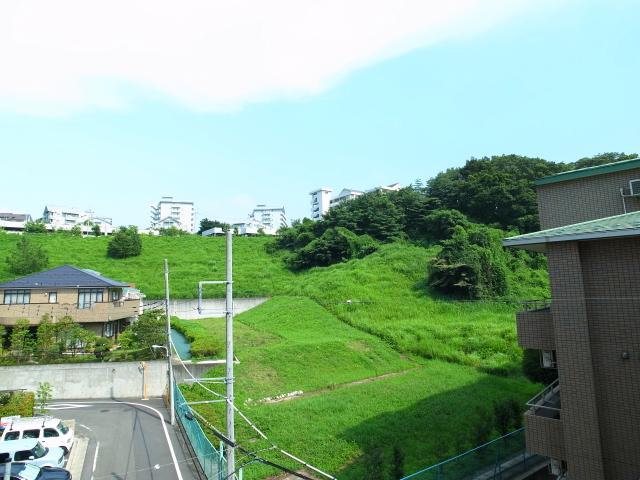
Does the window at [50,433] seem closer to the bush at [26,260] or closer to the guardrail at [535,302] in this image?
the guardrail at [535,302]

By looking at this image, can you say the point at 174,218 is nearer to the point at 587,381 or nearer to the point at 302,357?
the point at 302,357

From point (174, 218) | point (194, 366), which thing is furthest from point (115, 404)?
point (174, 218)

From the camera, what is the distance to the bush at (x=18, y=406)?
1595cm

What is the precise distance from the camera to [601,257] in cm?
828

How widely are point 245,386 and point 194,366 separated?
362 centimetres

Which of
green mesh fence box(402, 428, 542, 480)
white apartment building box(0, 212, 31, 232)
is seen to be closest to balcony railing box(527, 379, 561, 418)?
green mesh fence box(402, 428, 542, 480)

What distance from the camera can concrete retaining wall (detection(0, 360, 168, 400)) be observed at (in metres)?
20.9

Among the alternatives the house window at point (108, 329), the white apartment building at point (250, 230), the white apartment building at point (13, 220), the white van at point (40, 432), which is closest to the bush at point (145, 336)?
the house window at point (108, 329)

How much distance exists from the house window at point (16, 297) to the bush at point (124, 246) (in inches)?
1102

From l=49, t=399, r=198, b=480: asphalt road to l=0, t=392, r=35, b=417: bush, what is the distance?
178 cm

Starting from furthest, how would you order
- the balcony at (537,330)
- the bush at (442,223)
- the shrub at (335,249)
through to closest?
1. the shrub at (335,249)
2. the bush at (442,223)
3. the balcony at (537,330)

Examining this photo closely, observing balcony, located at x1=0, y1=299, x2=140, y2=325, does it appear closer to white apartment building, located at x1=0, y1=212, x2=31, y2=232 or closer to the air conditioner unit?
the air conditioner unit

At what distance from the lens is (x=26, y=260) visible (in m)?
45.0

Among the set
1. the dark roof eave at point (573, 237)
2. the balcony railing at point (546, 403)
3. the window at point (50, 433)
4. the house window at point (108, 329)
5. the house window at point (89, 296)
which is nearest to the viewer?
the dark roof eave at point (573, 237)
